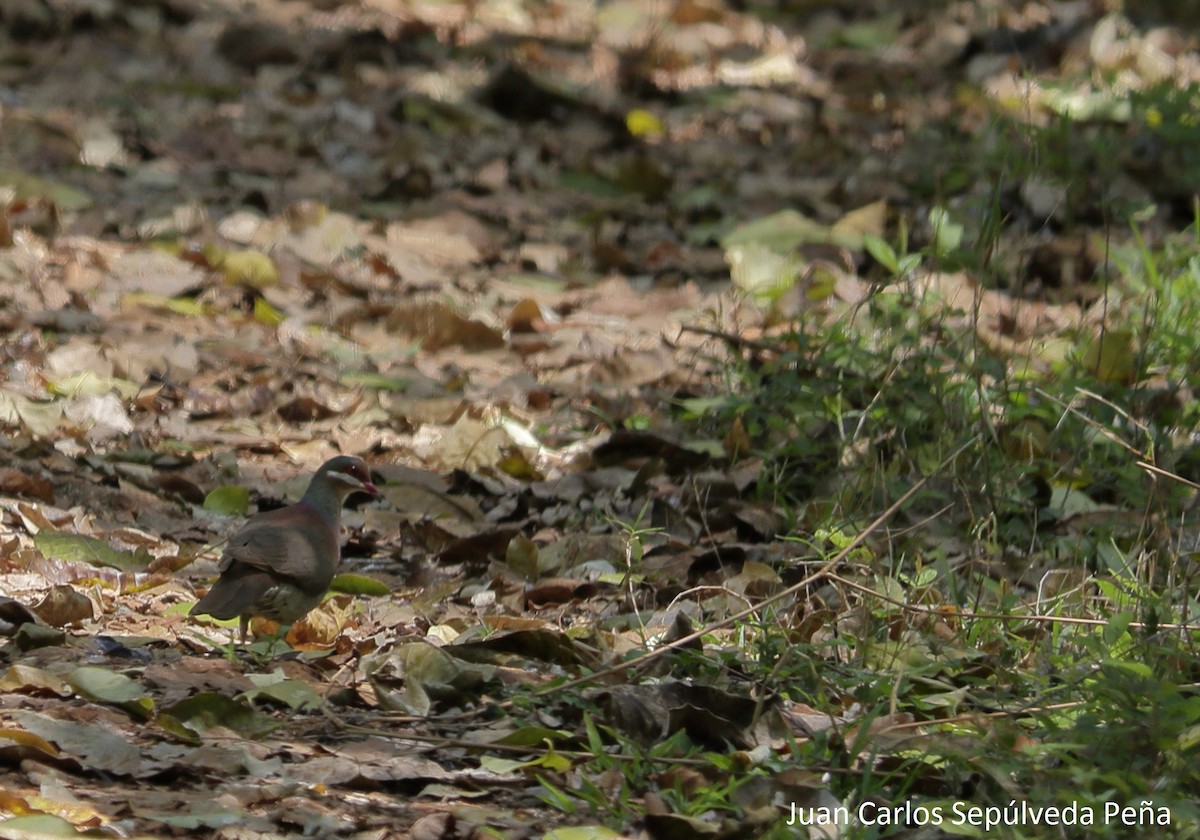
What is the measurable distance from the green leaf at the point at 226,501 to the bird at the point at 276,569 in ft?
2.25

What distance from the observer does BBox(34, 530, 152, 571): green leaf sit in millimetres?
4582

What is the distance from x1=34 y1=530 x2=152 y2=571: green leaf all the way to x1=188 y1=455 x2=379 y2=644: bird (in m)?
A: 0.41

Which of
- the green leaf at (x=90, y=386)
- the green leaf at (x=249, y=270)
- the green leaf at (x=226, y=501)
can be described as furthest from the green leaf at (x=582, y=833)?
the green leaf at (x=249, y=270)

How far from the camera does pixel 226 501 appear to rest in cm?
520

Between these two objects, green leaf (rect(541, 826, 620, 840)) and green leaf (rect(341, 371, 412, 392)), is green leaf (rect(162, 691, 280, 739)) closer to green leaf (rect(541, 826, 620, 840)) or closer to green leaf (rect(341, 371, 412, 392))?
green leaf (rect(541, 826, 620, 840))

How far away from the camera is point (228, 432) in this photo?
19.1 feet

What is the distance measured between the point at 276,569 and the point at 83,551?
808 millimetres

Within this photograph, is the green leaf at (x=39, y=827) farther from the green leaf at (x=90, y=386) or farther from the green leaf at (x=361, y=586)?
the green leaf at (x=90, y=386)

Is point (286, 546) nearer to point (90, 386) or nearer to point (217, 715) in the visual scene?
point (217, 715)

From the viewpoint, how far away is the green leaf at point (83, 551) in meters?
4.58

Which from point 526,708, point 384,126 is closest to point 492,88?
point 384,126

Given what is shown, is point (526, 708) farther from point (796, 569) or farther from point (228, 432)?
point (228, 432)

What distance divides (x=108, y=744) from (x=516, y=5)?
7.66 meters

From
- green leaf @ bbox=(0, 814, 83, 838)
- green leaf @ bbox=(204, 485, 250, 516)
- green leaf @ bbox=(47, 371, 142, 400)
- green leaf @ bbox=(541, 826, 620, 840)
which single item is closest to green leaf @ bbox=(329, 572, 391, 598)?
green leaf @ bbox=(204, 485, 250, 516)
